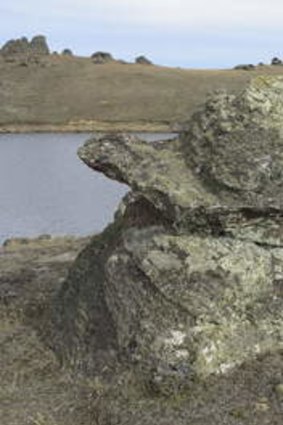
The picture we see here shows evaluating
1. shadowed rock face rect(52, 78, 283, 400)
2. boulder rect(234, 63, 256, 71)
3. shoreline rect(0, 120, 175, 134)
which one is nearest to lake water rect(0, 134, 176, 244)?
shadowed rock face rect(52, 78, 283, 400)

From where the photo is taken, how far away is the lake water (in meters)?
37.4

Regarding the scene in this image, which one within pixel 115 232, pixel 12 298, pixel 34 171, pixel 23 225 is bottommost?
pixel 34 171

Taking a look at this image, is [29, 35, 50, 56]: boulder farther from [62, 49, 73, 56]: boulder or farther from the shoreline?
the shoreline

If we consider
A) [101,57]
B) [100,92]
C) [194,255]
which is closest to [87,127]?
[100,92]

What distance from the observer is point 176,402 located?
35.9 feet

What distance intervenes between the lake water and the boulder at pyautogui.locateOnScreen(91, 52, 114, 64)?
93.9 meters

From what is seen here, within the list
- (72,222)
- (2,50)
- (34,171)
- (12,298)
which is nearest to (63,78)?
(2,50)

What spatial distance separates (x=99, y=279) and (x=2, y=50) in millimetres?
170875

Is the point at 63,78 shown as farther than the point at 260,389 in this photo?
Yes

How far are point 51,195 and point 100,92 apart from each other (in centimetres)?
10159

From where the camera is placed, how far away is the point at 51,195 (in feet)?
160

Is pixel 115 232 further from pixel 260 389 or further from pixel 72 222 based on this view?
pixel 72 222

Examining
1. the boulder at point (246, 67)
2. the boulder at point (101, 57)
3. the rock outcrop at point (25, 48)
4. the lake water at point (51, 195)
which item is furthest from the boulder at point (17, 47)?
the lake water at point (51, 195)

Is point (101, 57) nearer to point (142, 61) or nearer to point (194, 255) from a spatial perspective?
point (142, 61)
